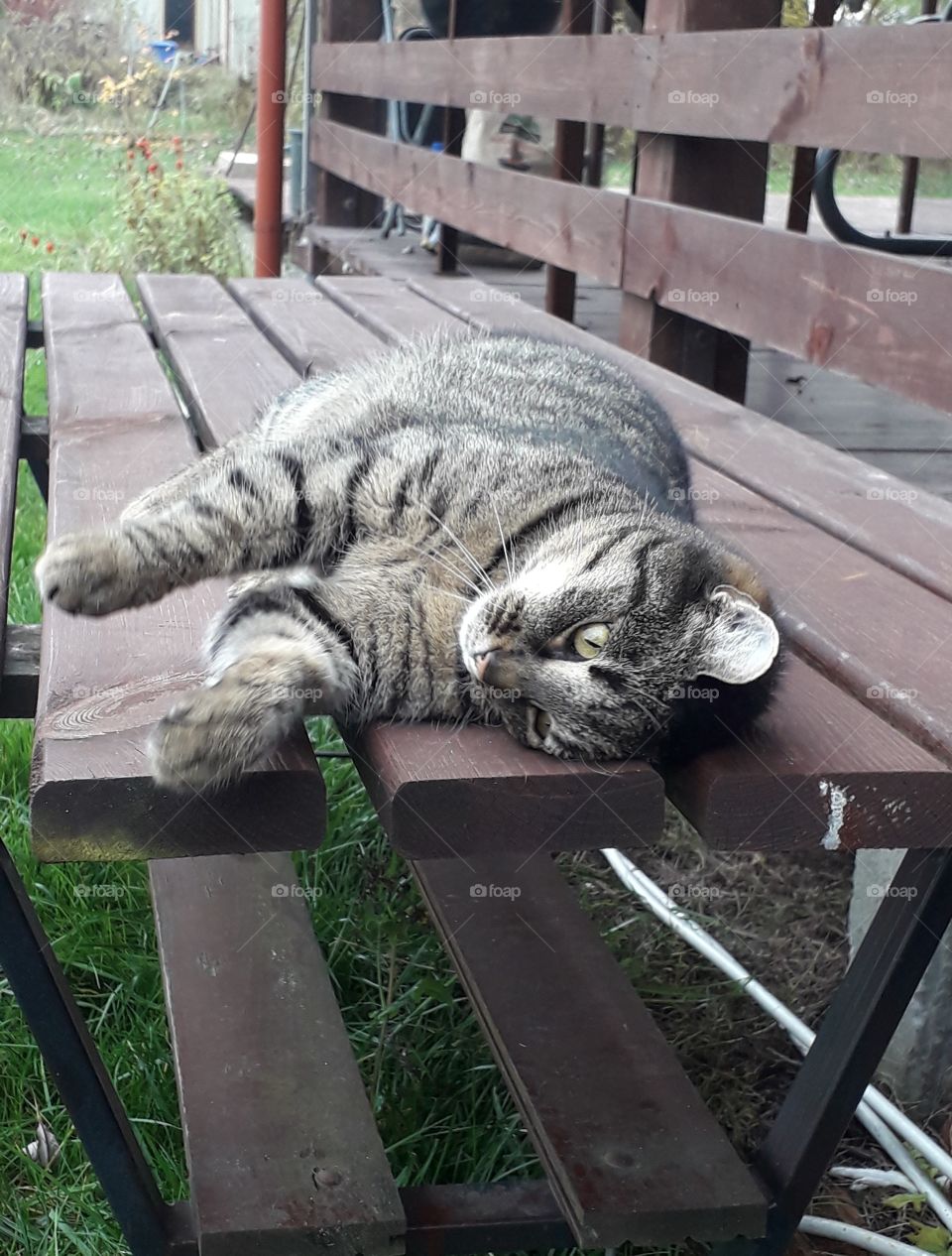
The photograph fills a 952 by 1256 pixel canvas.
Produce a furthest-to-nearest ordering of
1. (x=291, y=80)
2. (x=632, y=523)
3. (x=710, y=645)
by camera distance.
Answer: (x=291, y=80)
(x=632, y=523)
(x=710, y=645)

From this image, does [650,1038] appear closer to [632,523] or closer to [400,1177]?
[400,1177]

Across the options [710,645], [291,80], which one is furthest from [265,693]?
[291,80]

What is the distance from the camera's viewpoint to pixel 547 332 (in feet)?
11.5

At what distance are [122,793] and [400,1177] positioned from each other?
1.09 metres

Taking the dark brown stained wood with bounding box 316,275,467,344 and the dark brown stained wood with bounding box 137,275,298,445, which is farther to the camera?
the dark brown stained wood with bounding box 316,275,467,344

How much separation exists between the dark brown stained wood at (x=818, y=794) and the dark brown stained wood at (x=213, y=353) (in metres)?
1.35

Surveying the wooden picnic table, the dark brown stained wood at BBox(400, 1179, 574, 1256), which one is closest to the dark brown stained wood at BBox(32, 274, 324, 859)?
the wooden picnic table

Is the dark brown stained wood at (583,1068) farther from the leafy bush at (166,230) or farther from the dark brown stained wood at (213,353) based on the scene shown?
the leafy bush at (166,230)

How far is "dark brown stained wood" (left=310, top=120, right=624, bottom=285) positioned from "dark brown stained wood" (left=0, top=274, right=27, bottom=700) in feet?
5.06

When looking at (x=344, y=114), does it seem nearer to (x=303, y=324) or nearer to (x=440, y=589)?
(x=303, y=324)

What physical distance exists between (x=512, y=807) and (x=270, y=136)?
4.78 metres

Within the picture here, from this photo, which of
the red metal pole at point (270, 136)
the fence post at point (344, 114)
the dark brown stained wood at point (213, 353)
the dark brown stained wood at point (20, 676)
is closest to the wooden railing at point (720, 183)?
the red metal pole at point (270, 136)

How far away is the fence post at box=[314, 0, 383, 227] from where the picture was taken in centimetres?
641

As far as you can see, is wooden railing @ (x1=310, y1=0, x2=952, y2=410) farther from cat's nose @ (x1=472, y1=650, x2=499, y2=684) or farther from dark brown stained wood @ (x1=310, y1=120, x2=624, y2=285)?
cat's nose @ (x1=472, y1=650, x2=499, y2=684)
